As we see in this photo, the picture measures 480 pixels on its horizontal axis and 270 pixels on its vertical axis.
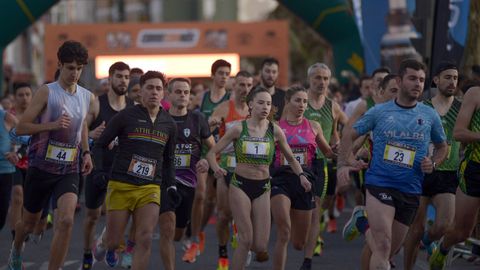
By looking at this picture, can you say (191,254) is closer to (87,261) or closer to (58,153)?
(87,261)

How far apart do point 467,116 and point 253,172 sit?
1.83 m

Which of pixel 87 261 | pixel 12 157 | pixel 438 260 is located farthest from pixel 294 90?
pixel 12 157

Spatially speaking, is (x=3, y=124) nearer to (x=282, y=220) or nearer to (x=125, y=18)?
(x=282, y=220)

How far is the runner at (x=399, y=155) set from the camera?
9.75 metres

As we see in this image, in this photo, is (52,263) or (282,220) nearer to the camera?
(52,263)

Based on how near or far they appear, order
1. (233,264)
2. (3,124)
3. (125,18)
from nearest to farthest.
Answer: (233,264) < (3,124) < (125,18)

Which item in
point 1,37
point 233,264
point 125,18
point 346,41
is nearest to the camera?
point 233,264

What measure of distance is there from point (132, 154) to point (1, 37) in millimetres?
16168

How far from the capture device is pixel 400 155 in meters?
9.77

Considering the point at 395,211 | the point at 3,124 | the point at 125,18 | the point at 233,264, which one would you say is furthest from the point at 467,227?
the point at 125,18

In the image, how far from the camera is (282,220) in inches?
440

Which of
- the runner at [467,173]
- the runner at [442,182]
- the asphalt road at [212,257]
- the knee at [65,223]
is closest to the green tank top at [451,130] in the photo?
the runner at [442,182]

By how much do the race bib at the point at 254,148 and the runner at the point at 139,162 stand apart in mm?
783

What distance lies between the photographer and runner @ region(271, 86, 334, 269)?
11.2 meters
